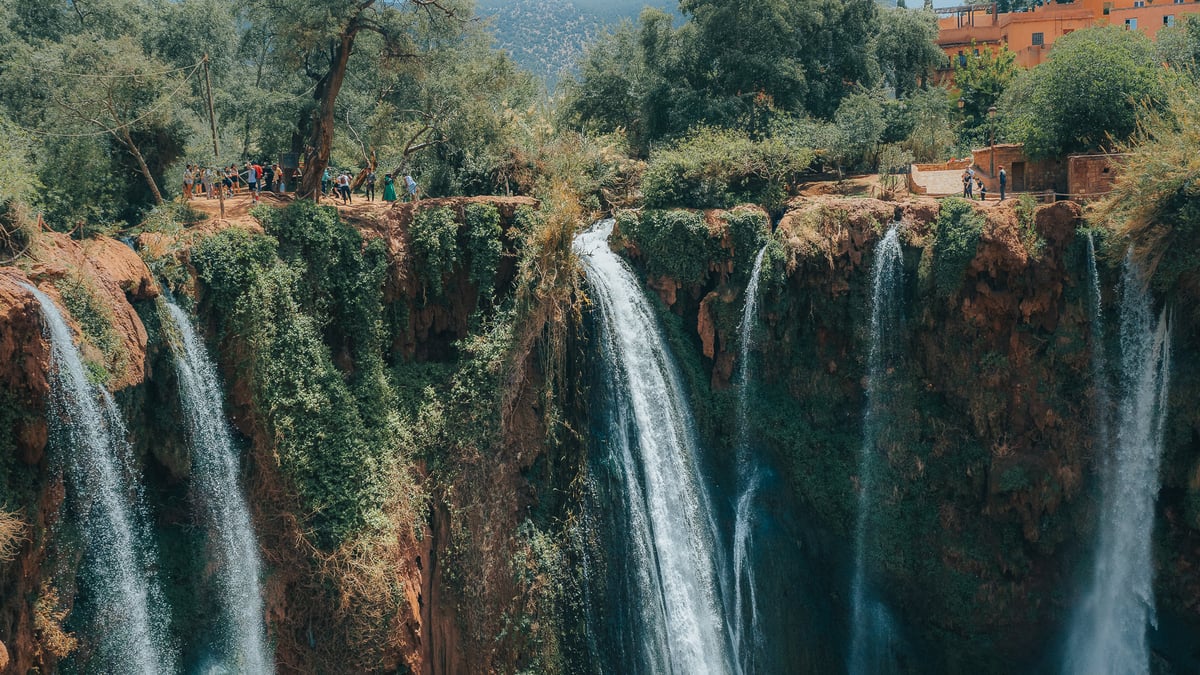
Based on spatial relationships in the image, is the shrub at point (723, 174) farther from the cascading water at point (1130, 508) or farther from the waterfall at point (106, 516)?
the waterfall at point (106, 516)

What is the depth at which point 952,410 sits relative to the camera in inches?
933

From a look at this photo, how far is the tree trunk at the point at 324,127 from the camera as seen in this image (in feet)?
75.9

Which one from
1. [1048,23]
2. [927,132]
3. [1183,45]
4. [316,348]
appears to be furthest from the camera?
[1048,23]

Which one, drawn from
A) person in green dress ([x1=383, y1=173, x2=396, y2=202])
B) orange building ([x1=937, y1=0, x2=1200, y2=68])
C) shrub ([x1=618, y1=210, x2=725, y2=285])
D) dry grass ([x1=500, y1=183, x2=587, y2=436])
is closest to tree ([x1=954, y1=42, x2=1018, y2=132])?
orange building ([x1=937, y1=0, x2=1200, y2=68])

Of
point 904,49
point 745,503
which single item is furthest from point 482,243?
point 904,49

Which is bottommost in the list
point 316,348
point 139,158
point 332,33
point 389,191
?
point 316,348

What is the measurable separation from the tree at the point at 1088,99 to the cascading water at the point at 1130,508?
5.20m

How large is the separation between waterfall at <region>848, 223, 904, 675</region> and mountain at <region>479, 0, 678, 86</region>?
57.7 metres

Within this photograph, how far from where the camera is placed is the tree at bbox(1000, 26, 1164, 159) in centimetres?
2548

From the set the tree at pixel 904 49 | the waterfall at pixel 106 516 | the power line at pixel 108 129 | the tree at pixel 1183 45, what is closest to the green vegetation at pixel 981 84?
the tree at pixel 904 49

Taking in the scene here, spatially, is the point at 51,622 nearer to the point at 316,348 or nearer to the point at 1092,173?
the point at 316,348

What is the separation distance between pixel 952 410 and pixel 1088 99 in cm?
871

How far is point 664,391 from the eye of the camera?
2406 cm

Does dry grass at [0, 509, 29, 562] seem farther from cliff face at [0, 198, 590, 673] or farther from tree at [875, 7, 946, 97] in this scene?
tree at [875, 7, 946, 97]
